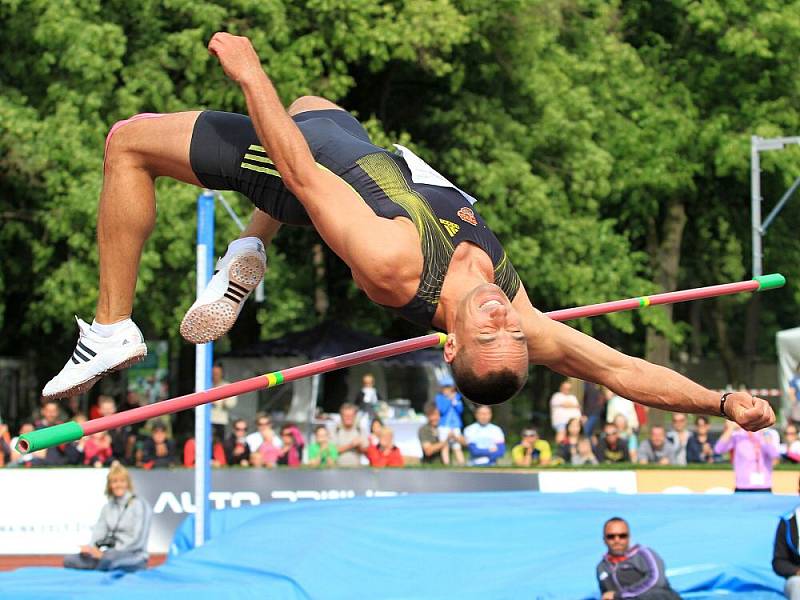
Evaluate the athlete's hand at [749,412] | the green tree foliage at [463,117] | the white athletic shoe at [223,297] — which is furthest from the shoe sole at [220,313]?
the green tree foliage at [463,117]

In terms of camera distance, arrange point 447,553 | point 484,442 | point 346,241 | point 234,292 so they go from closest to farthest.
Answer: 1. point 346,241
2. point 234,292
3. point 447,553
4. point 484,442

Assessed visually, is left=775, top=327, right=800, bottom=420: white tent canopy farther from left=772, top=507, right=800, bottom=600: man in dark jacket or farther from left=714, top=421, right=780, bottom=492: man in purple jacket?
left=772, top=507, right=800, bottom=600: man in dark jacket

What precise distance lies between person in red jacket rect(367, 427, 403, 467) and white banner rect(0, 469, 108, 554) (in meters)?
2.70

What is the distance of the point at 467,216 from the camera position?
4.94 m

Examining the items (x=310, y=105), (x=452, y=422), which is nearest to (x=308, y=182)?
(x=310, y=105)

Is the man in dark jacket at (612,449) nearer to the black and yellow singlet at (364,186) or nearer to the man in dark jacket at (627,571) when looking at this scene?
the man in dark jacket at (627,571)

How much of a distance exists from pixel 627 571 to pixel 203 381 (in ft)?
11.2

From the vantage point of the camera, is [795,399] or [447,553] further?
[795,399]

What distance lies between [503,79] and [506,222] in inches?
87.0

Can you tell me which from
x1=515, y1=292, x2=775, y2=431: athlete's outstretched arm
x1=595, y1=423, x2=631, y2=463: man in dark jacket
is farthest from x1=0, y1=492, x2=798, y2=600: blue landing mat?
x1=515, y1=292, x2=775, y2=431: athlete's outstretched arm

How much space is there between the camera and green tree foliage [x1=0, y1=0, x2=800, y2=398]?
58.3 feet

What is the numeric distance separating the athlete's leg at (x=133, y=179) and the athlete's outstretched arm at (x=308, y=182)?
49 cm

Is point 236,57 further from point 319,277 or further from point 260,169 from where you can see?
point 319,277

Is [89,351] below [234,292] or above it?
below
